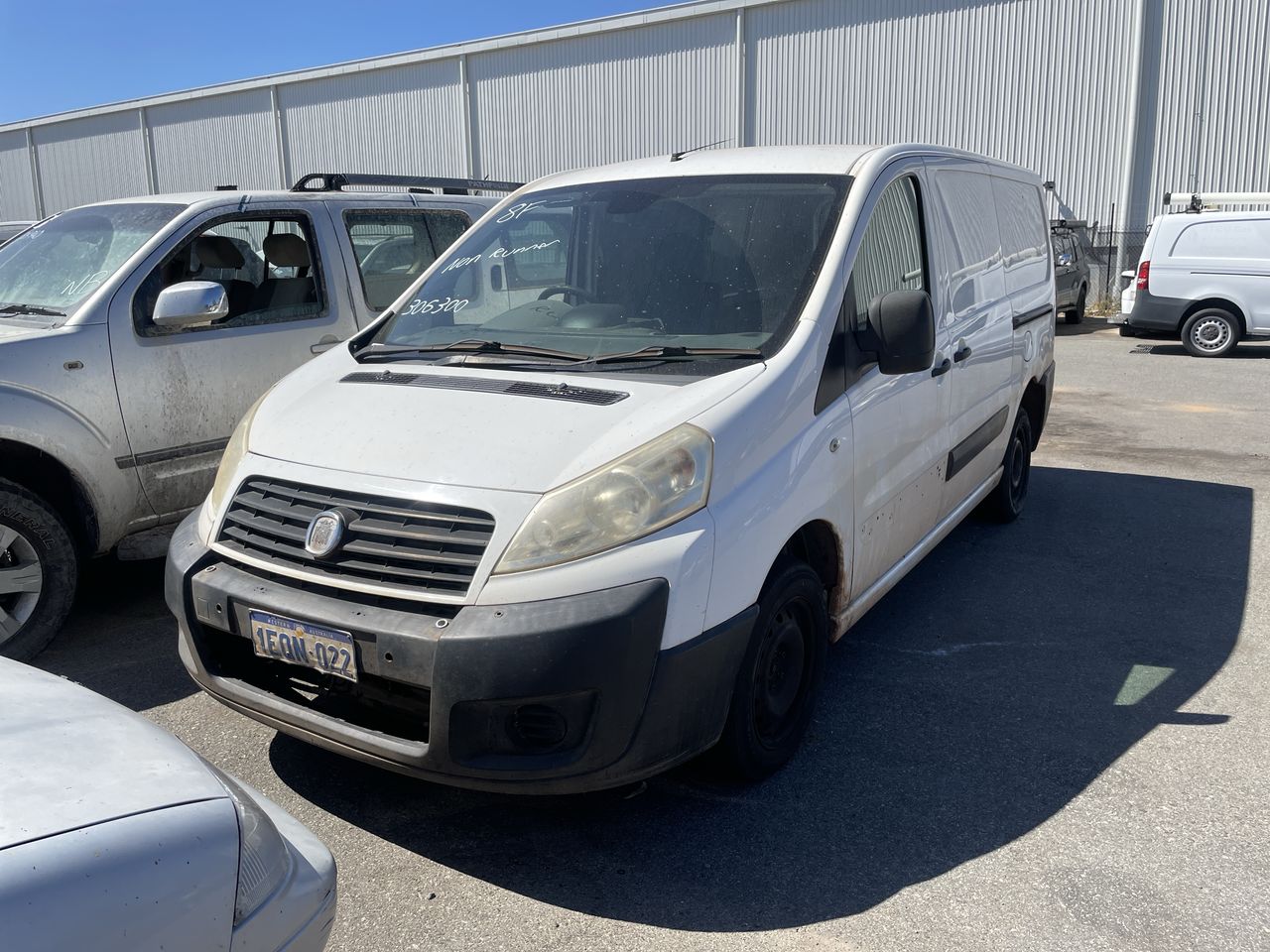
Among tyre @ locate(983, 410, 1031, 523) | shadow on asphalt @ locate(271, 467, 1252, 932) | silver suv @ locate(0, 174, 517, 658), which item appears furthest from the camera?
tyre @ locate(983, 410, 1031, 523)

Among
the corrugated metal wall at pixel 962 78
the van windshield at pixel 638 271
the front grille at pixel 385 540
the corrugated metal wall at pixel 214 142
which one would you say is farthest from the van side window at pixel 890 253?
the corrugated metal wall at pixel 214 142

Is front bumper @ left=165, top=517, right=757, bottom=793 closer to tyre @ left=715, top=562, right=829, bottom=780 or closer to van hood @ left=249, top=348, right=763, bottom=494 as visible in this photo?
tyre @ left=715, top=562, right=829, bottom=780

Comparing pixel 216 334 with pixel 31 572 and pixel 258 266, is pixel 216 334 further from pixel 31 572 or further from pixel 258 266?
pixel 31 572

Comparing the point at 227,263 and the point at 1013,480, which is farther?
the point at 1013,480

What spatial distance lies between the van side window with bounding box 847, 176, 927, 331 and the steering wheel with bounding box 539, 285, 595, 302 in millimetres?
950

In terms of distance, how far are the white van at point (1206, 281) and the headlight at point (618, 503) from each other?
516 inches

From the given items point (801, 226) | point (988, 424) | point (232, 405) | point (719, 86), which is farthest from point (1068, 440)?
point (719, 86)

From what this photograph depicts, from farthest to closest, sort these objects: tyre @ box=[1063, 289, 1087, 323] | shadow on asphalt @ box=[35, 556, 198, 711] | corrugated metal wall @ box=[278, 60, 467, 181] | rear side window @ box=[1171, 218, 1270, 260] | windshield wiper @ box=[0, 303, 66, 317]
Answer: corrugated metal wall @ box=[278, 60, 467, 181], tyre @ box=[1063, 289, 1087, 323], rear side window @ box=[1171, 218, 1270, 260], windshield wiper @ box=[0, 303, 66, 317], shadow on asphalt @ box=[35, 556, 198, 711]

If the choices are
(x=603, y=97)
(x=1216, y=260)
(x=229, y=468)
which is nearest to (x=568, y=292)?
(x=229, y=468)

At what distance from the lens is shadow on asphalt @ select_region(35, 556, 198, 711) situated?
13.6 feet

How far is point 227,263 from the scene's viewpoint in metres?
5.31

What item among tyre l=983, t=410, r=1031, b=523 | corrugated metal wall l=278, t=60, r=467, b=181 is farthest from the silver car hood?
corrugated metal wall l=278, t=60, r=467, b=181

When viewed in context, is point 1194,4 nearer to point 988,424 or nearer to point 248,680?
point 988,424

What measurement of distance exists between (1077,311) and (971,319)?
15.2 m
